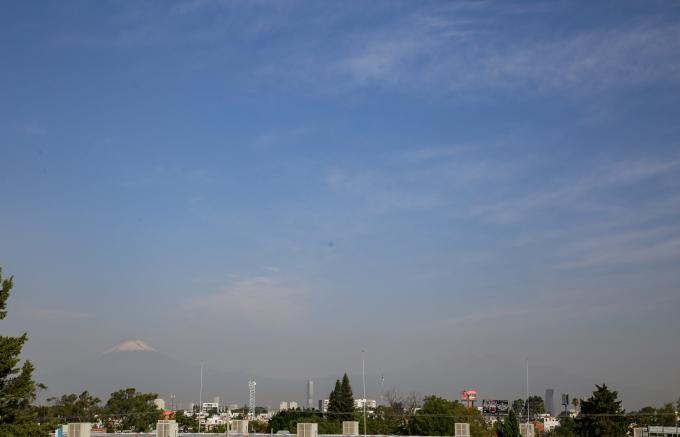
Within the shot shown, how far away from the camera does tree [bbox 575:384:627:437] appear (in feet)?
419

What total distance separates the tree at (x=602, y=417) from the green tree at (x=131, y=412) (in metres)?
85.8

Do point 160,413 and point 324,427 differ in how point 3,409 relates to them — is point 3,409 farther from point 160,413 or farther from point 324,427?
point 160,413

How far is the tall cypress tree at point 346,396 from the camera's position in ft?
593

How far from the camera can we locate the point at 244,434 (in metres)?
91.2

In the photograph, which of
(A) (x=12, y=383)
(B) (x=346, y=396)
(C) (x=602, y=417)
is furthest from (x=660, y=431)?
(A) (x=12, y=383)

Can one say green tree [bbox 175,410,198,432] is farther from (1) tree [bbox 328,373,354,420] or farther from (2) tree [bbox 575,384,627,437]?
(2) tree [bbox 575,384,627,437]

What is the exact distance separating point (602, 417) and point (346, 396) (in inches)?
2761

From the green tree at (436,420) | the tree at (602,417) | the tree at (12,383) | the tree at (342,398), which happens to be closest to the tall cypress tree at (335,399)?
the tree at (342,398)

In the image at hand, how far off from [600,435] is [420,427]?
29489 millimetres

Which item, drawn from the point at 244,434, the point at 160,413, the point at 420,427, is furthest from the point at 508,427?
the point at 160,413

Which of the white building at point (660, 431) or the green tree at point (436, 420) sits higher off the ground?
the green tree at point (436, 420)

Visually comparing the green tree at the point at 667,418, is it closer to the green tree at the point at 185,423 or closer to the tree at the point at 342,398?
the tree at the point at 342,398

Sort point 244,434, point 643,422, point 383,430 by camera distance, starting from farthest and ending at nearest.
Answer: point 643,422, point 383,430, point 244,434

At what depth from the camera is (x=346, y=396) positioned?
604 feet
